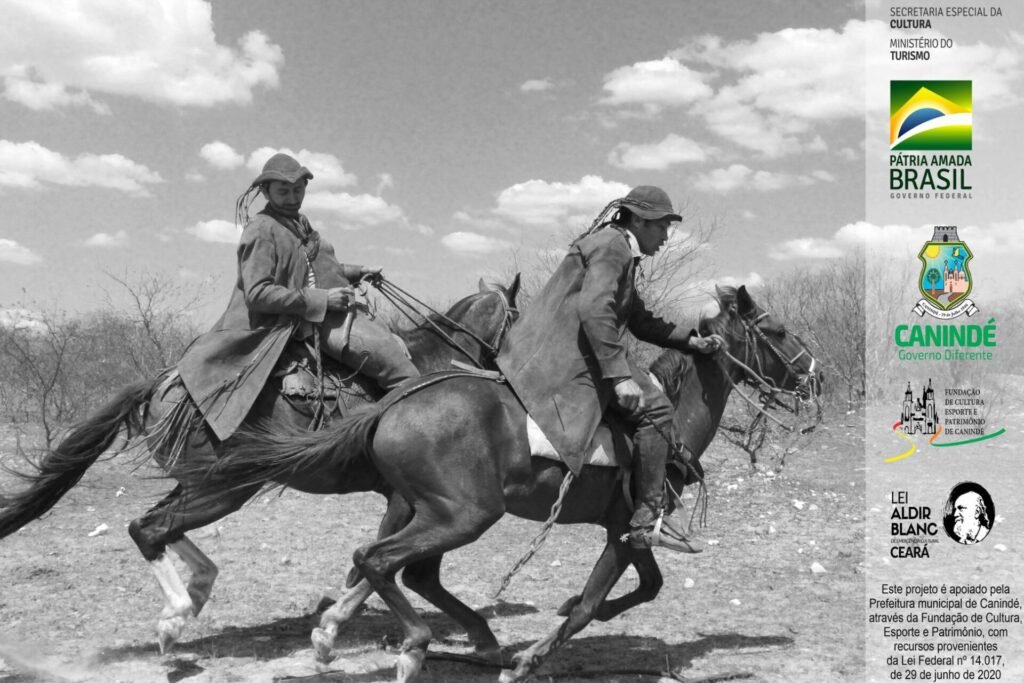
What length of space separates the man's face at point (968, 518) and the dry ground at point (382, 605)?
3.03 feet

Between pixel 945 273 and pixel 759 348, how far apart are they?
506 cm

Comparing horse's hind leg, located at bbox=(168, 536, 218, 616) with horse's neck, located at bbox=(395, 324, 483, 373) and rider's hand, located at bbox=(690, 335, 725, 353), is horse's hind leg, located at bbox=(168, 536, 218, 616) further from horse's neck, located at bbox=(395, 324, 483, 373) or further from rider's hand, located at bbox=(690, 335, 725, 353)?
rider's hand, located at bbox=(690, 335, 725, 353)

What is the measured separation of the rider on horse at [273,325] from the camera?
206 inches

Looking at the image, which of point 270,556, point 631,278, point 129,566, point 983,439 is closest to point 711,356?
point 631,278

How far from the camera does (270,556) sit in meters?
A: 8.00

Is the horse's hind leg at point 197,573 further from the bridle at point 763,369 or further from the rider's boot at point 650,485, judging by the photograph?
the bridle at point 763,369

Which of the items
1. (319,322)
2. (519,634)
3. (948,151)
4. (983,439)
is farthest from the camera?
(983,439)

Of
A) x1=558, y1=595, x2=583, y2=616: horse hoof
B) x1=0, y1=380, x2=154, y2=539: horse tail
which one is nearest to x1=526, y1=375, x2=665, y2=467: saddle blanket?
x1=558, y1=595, x2=583, y2=616: horse hoof

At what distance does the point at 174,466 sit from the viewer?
206 inches

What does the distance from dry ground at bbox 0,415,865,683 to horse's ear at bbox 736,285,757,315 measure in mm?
2082

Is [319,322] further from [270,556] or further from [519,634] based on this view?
[270,556]

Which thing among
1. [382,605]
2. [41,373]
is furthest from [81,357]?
[382,605]

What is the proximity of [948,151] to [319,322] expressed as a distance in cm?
590

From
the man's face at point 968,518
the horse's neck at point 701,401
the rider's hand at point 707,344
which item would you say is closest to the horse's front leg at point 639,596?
the horse's neck at point 701,401
